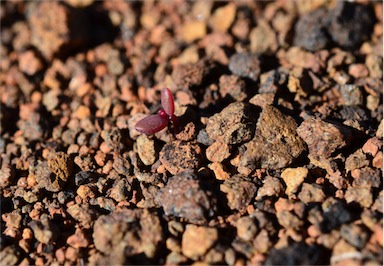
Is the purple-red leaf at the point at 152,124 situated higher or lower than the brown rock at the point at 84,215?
higher

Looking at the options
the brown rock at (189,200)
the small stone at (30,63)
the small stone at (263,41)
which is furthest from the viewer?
the small stone at (30,63)

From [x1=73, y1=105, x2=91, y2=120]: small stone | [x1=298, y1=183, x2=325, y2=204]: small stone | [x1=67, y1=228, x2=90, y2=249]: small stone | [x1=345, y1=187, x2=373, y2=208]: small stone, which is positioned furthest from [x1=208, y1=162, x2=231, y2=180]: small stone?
[x1=73, y1=105, x2=91, y2=120]: small stone

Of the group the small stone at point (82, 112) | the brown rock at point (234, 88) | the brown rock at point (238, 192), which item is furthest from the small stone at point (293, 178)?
the small stone at point (82, 112)

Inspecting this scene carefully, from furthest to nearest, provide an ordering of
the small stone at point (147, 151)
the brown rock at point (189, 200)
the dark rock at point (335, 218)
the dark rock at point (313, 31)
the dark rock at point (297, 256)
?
1. the dark rock at point (313, 31)
2. the small stone at point (147, 151)
3. the brown rock at point (189, 200)
4. the dark rock at point (335, 218)
5. the dark rock at point (297, 256)

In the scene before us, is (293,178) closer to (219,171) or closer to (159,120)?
(219,171)

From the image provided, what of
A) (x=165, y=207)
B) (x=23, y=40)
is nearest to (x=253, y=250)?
(x=165, y=207)

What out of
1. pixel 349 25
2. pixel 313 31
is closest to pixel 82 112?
pixel 313 31

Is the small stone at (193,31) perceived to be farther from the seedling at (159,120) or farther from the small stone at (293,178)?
the small stone at (293,178)

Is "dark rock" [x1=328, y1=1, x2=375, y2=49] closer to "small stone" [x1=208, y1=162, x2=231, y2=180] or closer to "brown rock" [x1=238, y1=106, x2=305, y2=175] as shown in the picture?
"brown rock" [x1=238, y1=106, x2=305, y2=175]
